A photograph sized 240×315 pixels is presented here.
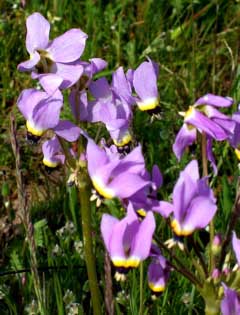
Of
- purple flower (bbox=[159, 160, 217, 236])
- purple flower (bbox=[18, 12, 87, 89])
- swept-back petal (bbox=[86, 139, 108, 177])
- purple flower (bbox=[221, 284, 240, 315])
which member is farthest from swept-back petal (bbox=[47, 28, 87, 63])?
purple flower (bbox=[221, 284, 240, 315])

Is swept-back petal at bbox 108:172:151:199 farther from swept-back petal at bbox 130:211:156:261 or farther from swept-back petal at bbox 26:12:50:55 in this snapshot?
swept-back petal at bbox 26:12:50:55

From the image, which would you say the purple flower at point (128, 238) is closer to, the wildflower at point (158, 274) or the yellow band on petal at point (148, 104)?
the wildflower at point (158, 274)

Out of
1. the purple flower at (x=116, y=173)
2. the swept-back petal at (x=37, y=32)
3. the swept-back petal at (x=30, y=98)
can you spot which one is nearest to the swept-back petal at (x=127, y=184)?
the purple flower at (x=116, y=173)

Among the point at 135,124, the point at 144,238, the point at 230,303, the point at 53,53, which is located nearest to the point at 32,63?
the point at 53,53

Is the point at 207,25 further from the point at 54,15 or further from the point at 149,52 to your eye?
the point at 54,15

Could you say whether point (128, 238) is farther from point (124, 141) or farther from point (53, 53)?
point (53, 53)

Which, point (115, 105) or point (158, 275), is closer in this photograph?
point (158, 275)
